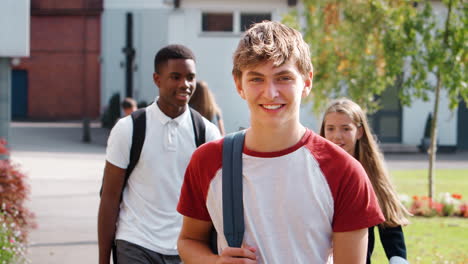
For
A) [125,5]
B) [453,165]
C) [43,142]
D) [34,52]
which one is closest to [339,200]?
[453,165]

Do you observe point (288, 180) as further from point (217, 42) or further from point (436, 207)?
point (217, 42)

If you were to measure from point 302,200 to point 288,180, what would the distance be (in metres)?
0.08

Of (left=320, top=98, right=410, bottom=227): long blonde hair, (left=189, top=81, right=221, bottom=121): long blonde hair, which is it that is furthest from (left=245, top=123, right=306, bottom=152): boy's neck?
(left=189, top=81, right=221, bottom=121): long blonde hair

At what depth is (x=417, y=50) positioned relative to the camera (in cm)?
1288

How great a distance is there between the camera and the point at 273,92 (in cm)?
238

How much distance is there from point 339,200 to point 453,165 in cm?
2186

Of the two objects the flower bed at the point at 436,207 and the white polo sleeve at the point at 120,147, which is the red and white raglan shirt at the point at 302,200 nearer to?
the white polo sleeve at the point at 120,147

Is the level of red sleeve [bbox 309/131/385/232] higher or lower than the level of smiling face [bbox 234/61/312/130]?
lower

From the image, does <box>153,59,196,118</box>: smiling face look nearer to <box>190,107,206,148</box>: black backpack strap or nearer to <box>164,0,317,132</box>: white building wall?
<box>190,107,206,148</box>: black backpack strap

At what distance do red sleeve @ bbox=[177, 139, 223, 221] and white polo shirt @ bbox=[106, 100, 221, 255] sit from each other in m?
1.64

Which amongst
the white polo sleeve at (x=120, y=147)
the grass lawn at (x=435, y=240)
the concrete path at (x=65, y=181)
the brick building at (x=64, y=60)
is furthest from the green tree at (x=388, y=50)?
the brick building at (x=64, y=60)

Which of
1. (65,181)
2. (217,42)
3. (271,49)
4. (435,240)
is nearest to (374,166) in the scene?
(271,49)

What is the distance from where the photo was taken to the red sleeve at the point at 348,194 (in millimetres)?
2361

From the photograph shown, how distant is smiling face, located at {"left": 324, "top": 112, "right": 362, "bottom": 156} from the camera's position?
13.7ft
